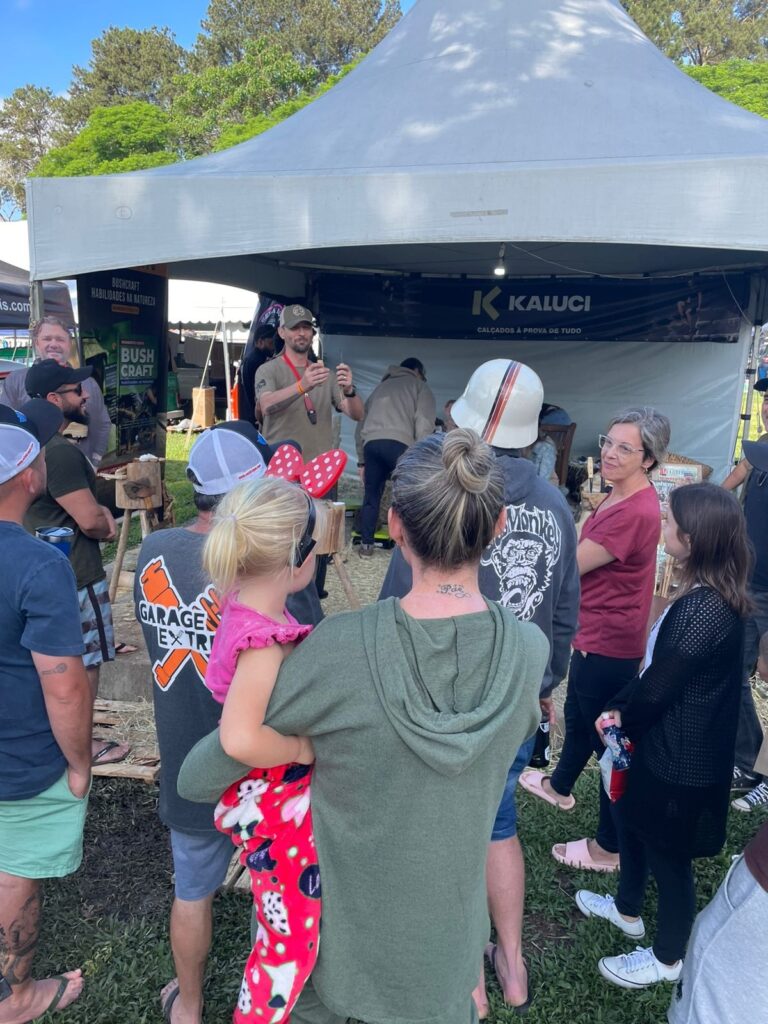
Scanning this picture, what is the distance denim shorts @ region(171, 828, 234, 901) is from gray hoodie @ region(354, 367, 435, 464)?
4391 millimetres

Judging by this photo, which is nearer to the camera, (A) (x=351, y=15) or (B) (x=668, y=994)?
(B) (x=668, y=994)

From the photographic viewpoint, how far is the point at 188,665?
5.49ft

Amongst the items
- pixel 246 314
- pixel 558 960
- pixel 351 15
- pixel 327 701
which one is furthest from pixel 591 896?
pixel 351 15

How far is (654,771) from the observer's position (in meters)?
1.86

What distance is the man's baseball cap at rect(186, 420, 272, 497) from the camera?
1.72 m

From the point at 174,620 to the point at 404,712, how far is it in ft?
2.72

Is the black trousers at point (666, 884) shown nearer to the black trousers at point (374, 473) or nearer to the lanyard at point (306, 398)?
the lanyard at point (306, 398)

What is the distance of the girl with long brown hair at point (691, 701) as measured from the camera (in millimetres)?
1774

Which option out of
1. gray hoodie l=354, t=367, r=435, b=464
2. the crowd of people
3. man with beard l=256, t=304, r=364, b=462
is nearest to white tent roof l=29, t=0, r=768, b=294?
man with beard l=256, t=304, r=364, b=462

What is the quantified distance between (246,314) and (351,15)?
26739mm

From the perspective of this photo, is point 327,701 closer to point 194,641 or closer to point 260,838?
point 260,838

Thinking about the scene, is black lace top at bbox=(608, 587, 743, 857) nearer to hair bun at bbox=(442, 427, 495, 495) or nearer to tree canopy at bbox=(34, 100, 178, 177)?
hair bun at bbox=(442, 427, 495, 495)

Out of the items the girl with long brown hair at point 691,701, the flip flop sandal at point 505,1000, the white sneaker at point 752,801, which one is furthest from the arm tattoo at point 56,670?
the white sneaker at point 752,801

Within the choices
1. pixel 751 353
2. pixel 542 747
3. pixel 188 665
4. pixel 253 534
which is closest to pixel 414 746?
pixel 253 534
